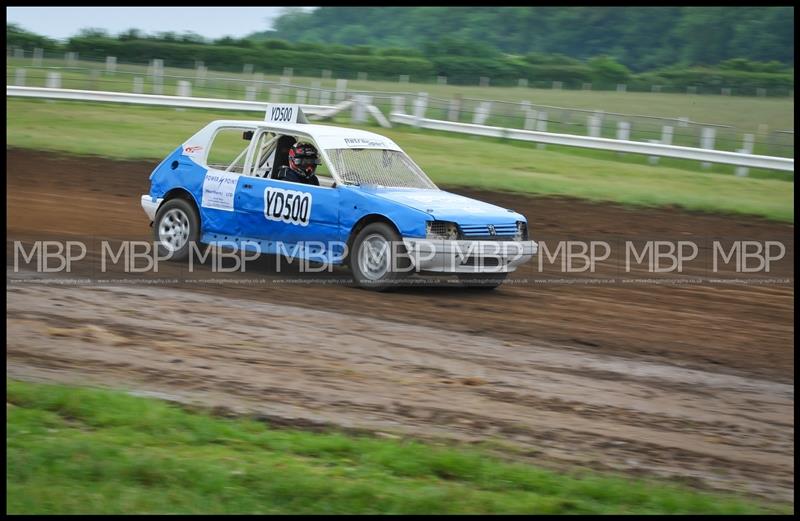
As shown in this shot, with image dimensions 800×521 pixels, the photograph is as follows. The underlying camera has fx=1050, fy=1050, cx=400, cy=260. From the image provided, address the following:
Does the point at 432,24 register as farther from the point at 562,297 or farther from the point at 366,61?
the point at 562,297

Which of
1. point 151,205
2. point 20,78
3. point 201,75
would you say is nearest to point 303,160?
point 151,205

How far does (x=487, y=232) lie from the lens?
10.8 metres

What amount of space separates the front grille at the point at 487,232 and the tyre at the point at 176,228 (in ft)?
10.7

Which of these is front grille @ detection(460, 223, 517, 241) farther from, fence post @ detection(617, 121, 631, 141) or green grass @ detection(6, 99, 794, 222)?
fence post @ detection(617, 121, 631, 141)

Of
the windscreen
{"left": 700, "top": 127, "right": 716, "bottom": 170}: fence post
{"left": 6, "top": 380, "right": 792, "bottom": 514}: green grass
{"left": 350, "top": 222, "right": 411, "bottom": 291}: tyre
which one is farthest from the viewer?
{"left": 700, "top": 127, "right": 716, "bottom": 170}: fence post

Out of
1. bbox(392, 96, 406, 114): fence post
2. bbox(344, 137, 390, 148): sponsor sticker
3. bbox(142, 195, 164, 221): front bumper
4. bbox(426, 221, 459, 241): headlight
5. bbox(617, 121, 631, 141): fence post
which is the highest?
bbox(392, 96, 406, 114): fence post

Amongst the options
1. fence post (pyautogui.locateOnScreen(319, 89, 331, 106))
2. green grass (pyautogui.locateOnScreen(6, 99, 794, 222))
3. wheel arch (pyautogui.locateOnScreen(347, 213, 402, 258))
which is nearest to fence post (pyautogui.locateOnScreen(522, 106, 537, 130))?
green grass (pyautogui.locateOnScreen(6, 99, 794, 222))

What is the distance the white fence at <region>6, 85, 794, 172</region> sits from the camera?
75.8 ft

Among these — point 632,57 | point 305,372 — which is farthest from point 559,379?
point 632,57

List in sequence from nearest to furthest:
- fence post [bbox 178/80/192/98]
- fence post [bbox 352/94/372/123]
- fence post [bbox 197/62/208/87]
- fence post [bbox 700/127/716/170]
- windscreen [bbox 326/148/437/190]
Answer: windscreen [bbox 326/148/437/190], fence post [bbox 700/127/716/170], fence post [bbox 352/94/372/123], fence post [bbox 178/80/192/98], fence post [bbox 197/62/208/87]

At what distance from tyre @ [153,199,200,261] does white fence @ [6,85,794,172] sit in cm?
985

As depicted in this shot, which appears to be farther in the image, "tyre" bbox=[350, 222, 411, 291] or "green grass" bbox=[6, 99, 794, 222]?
"green grass" bbox=[6, 99, 794, 222]

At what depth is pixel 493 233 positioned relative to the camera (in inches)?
425

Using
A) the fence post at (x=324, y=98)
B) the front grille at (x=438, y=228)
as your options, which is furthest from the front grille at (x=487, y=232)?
the fence post at (x=324, y=98)
